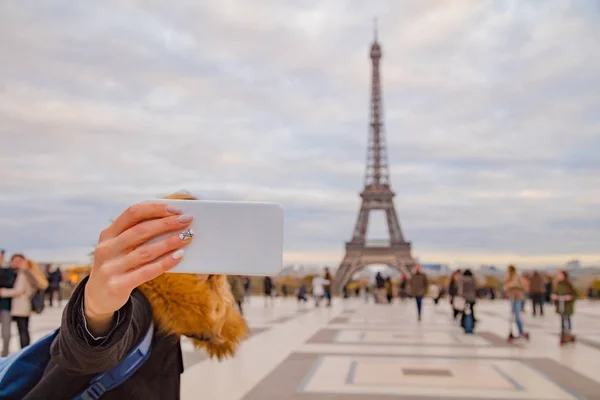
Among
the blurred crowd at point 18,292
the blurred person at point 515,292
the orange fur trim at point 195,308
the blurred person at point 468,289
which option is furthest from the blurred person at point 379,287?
the orange fur trim at point 195,308

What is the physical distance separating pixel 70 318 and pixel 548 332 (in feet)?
39.1

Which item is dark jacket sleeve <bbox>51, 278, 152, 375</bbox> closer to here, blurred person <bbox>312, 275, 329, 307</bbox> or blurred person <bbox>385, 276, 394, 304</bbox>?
blurred person <bbox>312, 275, 329, 307</bbox>

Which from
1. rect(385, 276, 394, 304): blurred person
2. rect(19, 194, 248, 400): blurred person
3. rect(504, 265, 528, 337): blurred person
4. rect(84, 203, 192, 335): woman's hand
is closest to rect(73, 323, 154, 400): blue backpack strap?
rect(19, 194, 248, 400): blurred person

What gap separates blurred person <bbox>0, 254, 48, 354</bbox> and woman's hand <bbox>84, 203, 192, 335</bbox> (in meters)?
6.91

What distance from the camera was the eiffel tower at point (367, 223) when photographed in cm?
4528

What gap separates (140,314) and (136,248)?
0.67 m

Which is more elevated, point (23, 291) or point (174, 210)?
point (174, 210)

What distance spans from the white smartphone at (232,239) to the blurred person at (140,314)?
0.08 ft

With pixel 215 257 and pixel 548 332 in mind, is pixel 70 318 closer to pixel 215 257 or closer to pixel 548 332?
pixel 215 257

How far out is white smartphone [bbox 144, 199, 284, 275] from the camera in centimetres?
124

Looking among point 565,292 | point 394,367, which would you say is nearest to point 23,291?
point 394,367

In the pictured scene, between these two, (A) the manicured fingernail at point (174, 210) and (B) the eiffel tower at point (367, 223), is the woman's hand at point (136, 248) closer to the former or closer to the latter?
(A) the manicured fingernail at point (174, 210)

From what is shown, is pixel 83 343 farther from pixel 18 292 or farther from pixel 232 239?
pixel 18 292

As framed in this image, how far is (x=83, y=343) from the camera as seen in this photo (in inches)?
56.3
